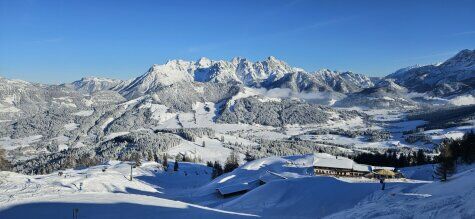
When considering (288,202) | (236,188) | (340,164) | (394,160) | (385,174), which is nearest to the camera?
(288,202)

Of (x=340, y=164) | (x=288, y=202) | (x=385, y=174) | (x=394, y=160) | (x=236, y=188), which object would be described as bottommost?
(x=236, y=188)

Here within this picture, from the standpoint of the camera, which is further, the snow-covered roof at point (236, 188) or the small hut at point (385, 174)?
the small hut at point (385, 174)

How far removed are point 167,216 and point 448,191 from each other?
32633 millimetres

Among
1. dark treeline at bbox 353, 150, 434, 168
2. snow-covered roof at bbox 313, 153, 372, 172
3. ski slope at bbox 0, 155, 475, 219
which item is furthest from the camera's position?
dark treeline at bbox 353, 150, 434, 168

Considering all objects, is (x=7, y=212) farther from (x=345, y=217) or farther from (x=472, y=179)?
(x=472, y=179)

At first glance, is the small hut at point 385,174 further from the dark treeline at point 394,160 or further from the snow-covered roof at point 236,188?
the dark treeline at point 394,160

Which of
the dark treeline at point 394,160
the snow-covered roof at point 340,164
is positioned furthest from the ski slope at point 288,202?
the dark treeline at point 394,160

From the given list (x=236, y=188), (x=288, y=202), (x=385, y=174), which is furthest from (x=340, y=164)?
(x=288, y=202)

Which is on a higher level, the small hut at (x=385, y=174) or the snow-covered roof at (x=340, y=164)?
the snow-covered roof at (x=340, y=164)

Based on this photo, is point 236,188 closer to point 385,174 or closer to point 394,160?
point 385,174

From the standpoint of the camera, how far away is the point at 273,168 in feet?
422

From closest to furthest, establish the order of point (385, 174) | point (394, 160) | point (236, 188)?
point (236, 188) → point (385, 174) → point (394, 160)

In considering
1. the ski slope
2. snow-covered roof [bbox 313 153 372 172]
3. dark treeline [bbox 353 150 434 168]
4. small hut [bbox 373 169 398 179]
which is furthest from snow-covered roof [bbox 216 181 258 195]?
dark treeline [bbox 353 150 434 168]

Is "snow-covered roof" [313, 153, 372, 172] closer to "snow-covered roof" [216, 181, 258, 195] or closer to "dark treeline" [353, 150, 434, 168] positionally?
"snow-covered roof" [216, 181, 258, 195]
